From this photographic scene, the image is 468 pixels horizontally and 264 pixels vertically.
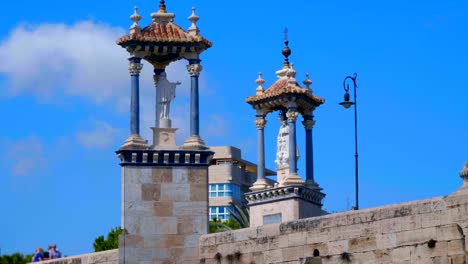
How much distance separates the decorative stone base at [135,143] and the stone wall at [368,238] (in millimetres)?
2523

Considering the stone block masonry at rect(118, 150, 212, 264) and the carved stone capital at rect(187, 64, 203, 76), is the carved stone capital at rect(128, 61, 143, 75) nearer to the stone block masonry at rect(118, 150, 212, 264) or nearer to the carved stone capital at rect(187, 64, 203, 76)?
the carved stone capital at rect(187, 64, 203, 76)

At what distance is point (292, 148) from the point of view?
38750mm

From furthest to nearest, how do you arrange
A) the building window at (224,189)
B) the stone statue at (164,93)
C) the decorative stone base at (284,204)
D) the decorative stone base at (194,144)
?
the building window at (224,189) → the decorative stone base at (284,204) → the stone statue at (164,93) → the decorative stone base at (194,144)

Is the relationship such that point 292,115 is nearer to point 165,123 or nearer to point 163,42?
point 165,123

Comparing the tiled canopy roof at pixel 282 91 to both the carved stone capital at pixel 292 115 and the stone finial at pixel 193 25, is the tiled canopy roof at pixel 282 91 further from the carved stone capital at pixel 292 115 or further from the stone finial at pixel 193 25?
the stone finial at pixel 193 25

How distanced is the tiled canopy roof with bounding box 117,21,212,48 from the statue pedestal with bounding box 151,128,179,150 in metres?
1.70

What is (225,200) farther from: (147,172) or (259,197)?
(147,172)

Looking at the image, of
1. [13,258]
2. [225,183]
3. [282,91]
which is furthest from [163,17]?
[225,183]

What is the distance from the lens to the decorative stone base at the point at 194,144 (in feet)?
90.0

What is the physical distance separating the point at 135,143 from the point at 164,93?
1490 mm

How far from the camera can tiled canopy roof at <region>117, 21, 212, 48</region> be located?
91.4ft

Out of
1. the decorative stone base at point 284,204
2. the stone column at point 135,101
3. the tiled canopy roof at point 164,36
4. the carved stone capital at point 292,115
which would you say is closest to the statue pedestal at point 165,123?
the stone column at point 135,101

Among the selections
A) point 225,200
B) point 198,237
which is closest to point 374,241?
point 198,237

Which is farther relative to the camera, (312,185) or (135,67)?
(312,185)
